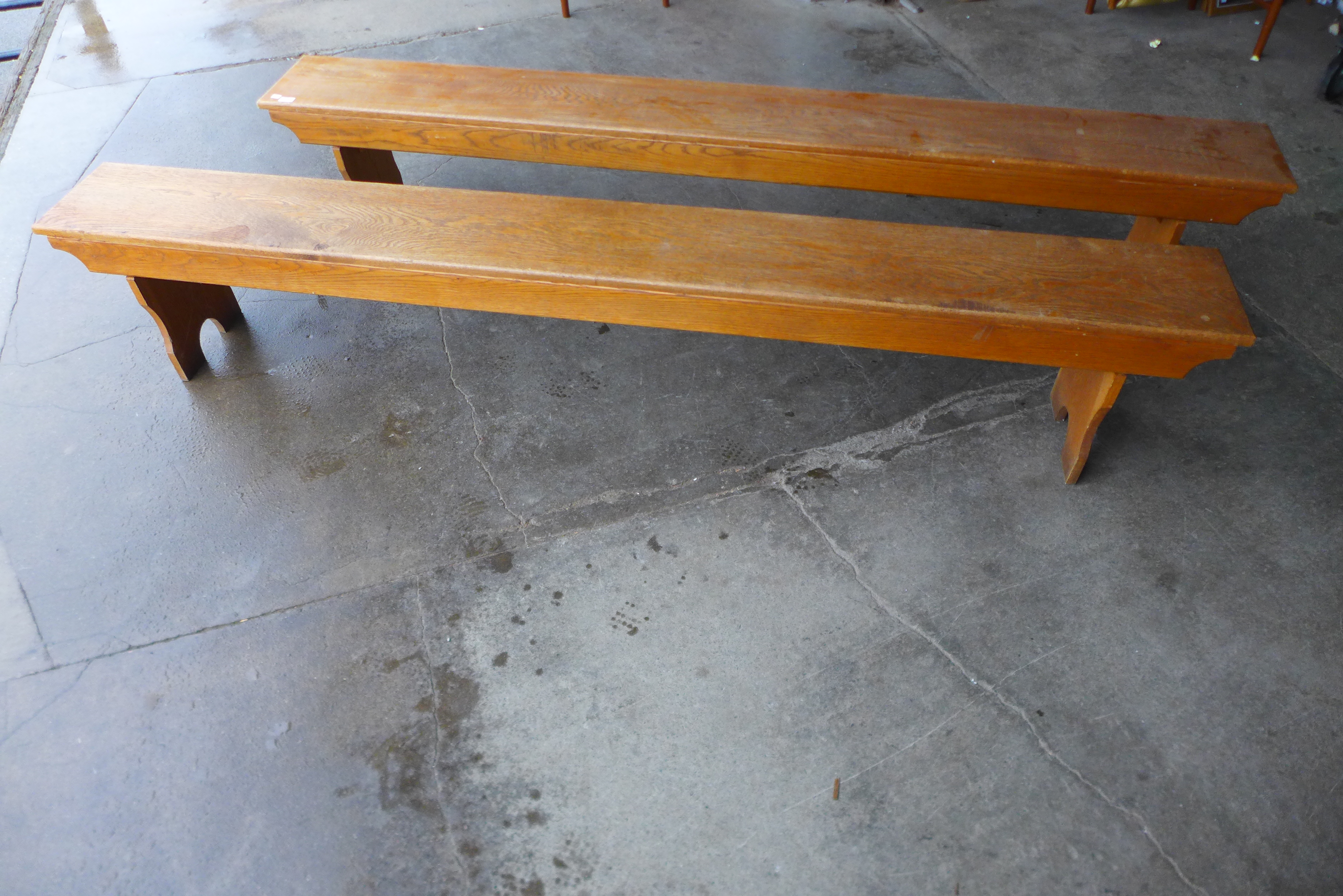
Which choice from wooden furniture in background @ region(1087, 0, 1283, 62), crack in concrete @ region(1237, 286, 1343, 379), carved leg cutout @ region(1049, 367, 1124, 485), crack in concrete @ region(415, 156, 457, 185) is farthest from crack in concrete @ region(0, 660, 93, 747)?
wooden furniture in background @ region(1087, 0, 1283, 62)

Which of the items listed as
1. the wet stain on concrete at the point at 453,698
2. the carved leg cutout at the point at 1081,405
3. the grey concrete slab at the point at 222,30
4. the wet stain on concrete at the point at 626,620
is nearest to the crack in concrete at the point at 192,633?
the wet stain on concrete at the point at 453,698

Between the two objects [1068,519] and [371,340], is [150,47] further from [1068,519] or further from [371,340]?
[1068,519]

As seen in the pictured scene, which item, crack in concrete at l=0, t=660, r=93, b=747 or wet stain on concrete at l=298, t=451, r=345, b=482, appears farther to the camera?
wet stain on concrete at l=298, t=451, r=345, b=482

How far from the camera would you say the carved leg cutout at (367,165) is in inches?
129

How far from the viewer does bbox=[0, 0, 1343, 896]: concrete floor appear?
1921 mm

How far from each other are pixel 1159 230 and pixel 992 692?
1.71 m

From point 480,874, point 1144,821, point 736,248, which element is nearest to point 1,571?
point 480,874

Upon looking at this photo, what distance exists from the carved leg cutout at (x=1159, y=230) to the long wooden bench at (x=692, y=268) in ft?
1.63

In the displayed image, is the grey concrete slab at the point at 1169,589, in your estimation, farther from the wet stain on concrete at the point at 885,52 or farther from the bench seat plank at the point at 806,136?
the wet stain on concrete at the point at 885,52

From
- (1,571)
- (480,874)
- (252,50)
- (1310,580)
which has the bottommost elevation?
(1310,580)

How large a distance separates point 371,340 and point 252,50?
263 centimetres

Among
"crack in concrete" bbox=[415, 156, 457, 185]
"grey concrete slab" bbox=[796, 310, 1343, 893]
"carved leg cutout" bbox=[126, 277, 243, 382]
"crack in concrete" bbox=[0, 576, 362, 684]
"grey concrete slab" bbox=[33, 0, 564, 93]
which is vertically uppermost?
"grey concrete slab" bbox=[33, 0, 564, 93]

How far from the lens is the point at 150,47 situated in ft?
15.5

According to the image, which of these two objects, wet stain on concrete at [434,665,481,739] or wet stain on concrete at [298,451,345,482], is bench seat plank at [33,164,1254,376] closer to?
wet stain on concrete at [298,451,345,482]
